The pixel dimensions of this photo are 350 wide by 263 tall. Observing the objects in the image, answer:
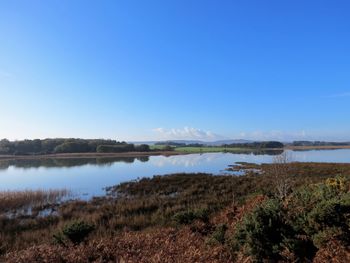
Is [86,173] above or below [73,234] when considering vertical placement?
below

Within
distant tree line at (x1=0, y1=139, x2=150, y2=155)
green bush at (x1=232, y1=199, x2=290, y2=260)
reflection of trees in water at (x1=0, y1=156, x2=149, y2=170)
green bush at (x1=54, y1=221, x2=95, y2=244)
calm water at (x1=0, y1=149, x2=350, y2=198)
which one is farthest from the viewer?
distant tree line at (x1=0, y1=139, x2=150, y2=155)

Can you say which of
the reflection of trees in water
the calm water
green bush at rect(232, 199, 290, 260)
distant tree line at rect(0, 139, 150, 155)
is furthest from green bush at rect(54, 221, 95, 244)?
distant tree line at rect(0, 139, 150, 155)

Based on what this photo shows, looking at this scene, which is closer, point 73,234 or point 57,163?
point 73,234

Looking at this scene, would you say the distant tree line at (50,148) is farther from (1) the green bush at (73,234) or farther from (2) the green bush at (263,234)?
(2) the green bush at (263,234)

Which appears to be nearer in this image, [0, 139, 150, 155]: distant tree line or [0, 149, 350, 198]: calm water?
[0, 149, 350, 198]: calm water

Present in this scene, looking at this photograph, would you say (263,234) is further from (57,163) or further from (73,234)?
(57,163)

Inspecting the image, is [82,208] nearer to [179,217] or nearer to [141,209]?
[141,209]

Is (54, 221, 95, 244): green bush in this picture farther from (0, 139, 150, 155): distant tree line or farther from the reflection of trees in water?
(0, 139, 150, 155): distant tree line

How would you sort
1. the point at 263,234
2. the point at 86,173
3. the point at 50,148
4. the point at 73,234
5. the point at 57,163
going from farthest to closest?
1. the point at 50,148
2. the point at 57,163
3. the point at 86,173
4. the point at 73,234
5. the point at 263,234

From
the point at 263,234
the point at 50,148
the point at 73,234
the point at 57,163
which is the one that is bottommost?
the point at 57,163

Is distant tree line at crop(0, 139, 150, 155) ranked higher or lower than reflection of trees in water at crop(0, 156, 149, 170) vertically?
higher

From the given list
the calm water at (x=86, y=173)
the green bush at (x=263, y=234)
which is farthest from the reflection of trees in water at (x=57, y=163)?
the green bush at (x=263, y=234)

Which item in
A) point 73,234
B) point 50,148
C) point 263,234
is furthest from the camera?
point 50,148

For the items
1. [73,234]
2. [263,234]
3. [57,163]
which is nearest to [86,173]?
[57,163]
